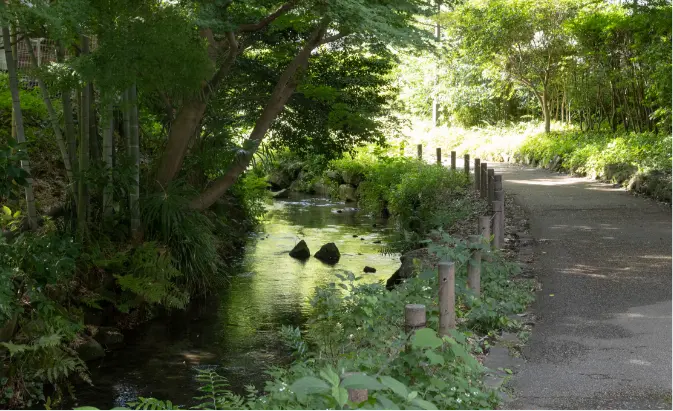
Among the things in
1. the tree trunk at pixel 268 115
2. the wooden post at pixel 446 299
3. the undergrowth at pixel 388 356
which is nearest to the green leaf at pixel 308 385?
the undergrowth at pixel 388 356

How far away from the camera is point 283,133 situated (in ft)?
51.2

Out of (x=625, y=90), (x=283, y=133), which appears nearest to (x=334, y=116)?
(x=283, y=133)

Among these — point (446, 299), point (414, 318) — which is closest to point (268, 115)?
point (446, 299)

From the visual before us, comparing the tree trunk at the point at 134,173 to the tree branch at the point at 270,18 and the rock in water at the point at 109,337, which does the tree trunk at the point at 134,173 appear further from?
the tree branch at the point at 270,18

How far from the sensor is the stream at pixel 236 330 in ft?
27.5

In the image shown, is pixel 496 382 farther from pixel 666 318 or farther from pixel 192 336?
pixel 192 336

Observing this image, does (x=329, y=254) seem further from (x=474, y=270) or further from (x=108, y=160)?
(x=474, y=270)

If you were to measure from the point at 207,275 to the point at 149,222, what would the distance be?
1.34m

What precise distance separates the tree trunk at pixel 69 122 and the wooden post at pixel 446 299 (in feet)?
20.7

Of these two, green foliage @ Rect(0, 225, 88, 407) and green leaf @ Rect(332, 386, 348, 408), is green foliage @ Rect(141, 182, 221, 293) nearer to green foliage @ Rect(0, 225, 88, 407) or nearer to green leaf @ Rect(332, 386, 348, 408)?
green foliage @ Rect(0, 225, 88, 407)

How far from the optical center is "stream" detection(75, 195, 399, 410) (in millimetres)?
8391

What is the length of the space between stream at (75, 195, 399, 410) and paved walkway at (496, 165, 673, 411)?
275 centimetres

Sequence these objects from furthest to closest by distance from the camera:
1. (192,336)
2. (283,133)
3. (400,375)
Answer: (283,133) < (192,336) < (400,375)

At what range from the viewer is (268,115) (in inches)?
491
